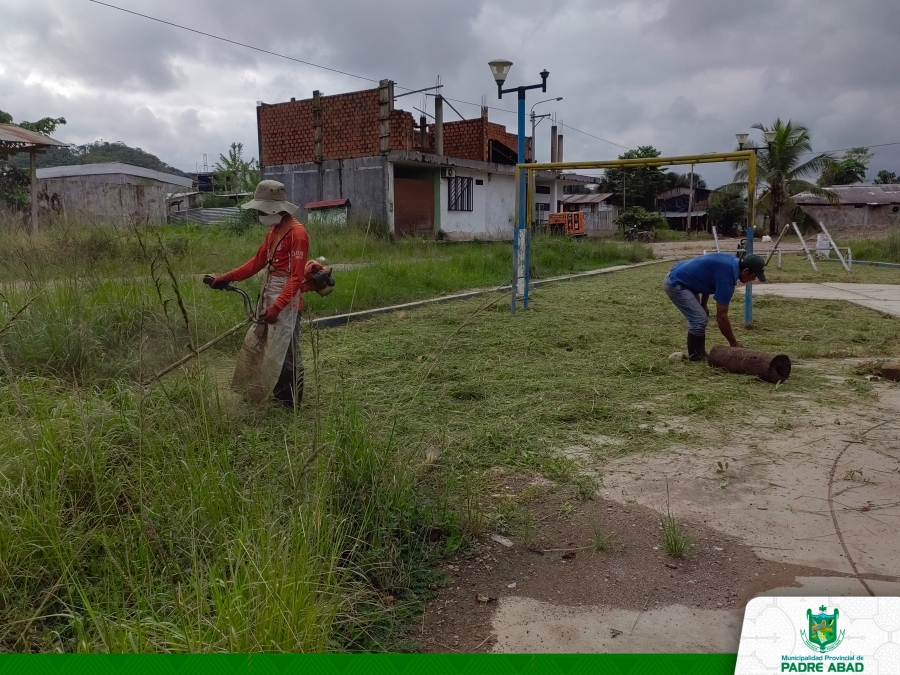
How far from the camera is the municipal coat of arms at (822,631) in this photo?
74.1 inches

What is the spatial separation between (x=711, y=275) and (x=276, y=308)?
4.24 metres

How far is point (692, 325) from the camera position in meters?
6.77

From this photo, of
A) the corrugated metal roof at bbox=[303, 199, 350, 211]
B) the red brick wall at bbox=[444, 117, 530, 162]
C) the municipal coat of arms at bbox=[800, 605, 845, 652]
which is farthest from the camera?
the red brick wall at bbox=[444, 117, 530, 162]

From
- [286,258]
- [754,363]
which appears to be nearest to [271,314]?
[286,258]

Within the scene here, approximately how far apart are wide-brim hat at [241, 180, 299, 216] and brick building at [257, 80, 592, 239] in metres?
16.6

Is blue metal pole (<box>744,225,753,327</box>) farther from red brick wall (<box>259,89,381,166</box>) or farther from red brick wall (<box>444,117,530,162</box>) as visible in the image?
red brick wall (<box>444,117,530,162</box>)

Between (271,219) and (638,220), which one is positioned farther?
(638,220)

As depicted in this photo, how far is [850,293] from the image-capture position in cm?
1307

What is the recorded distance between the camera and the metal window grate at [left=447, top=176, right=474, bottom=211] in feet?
79.6

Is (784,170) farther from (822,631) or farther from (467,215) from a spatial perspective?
(822,631)

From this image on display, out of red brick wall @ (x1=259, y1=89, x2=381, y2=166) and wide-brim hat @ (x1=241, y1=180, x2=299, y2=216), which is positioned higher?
red brick wall @ (x1=259, y1=89, x2=381, y2=166)

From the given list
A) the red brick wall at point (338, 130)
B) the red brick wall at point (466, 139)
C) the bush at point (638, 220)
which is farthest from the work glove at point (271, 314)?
the bush at point (638, 220)

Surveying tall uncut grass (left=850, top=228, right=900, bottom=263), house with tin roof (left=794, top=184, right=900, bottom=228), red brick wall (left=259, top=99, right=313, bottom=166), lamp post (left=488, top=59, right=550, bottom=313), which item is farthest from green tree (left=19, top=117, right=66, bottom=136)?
house with tin roof (left=794, top=184, right=900, bottom=228)

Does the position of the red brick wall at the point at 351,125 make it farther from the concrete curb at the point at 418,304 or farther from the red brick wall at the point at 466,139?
the concrete curb at the point at 418,304
